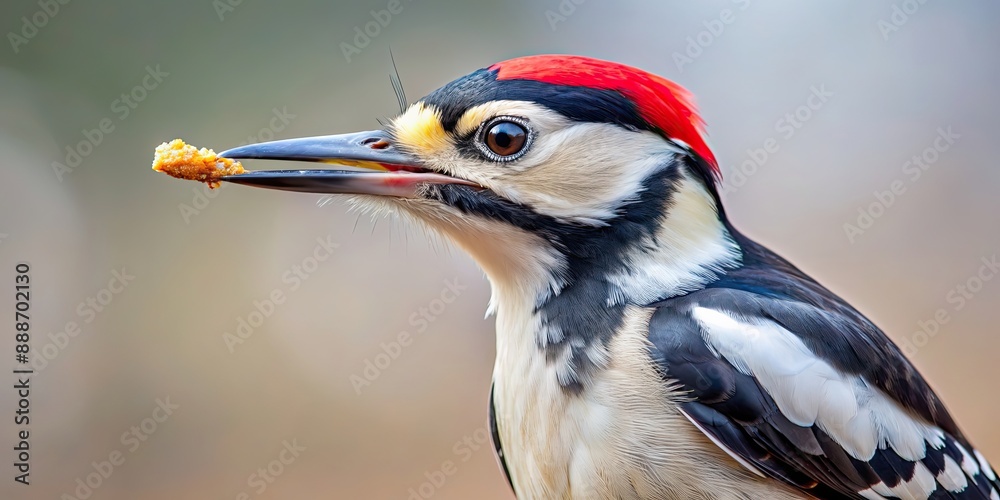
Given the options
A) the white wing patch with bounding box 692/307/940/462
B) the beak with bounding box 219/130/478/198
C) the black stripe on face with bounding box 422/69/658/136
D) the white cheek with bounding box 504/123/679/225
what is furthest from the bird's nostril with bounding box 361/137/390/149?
the white wing patch with bounding box 692/307/940/462

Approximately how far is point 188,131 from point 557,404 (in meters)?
4.39

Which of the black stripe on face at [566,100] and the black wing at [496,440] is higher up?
the black stripe on face at [566,100]

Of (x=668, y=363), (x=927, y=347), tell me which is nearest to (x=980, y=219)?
(x=927, y=347)

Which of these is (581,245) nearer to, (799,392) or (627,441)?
(627,441)

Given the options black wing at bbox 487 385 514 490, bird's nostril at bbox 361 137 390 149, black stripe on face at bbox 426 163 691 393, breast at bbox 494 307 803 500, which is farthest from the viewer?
black wing at bbox 487 385 514 490

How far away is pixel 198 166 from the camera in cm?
148

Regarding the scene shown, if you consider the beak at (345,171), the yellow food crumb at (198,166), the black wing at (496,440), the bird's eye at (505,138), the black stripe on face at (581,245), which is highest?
the bird's eye at (505,138)

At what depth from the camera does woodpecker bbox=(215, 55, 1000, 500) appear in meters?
1.35

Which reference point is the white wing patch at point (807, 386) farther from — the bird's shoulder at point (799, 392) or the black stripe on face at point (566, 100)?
the black stripe on face at point (566, 100)

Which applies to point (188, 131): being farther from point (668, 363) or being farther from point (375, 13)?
point (668, 363)

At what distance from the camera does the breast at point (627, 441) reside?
133 centimetres

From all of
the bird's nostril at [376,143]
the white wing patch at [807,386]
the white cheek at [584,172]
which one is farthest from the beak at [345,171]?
the white wing patch at [807,386]

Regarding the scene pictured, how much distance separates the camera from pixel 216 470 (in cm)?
469

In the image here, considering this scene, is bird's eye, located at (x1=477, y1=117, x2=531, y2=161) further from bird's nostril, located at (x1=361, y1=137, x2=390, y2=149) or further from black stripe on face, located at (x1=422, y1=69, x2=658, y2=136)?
bird's nostril, located at (x1=361, y1=137, x2=390, y2=149)
